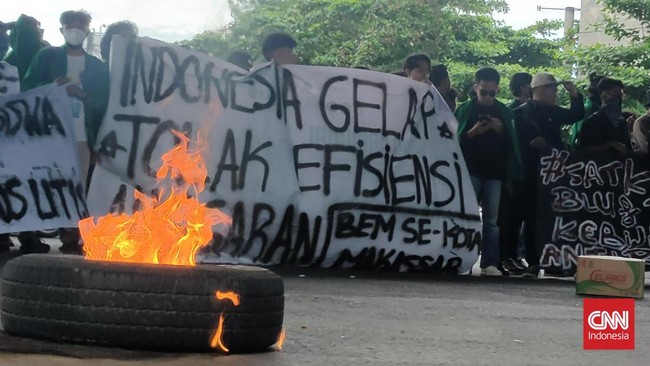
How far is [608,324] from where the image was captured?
7.20 meters

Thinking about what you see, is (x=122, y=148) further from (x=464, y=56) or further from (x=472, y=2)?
(x=464, y=56)

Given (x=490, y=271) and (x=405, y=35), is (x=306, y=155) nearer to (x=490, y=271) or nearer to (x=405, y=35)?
(x=490, y=271)

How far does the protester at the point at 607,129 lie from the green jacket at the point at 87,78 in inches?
179

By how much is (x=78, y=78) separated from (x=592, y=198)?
4850mm

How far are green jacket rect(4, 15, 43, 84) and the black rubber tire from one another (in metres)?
5.95

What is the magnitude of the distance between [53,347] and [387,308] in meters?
2.90

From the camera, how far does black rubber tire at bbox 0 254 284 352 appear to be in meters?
5.11

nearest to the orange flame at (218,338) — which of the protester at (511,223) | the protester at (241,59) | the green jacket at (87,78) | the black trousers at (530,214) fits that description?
the green jacket at (87,78)

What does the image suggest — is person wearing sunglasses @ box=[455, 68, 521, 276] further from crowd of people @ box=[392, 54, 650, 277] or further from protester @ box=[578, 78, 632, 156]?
protester @ box=[578, 78, 632, 156]

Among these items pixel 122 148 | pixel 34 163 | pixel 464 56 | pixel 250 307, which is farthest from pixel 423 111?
pixel 464 56

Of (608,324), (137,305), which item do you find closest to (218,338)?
(137,305)

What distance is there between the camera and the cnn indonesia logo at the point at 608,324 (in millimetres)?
6414

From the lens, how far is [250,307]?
5297 millimetres

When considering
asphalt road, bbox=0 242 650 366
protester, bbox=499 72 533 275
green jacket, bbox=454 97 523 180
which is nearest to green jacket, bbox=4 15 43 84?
asphalt road, bbox=0 242 650 366
